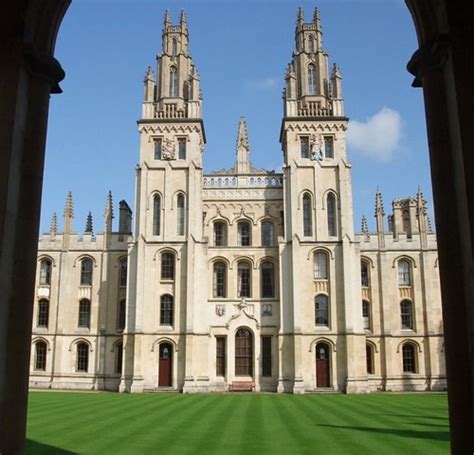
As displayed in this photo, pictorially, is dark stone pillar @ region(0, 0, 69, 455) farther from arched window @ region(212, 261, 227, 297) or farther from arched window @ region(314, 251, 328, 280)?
arched window @ region(212, 261, 227, 297)

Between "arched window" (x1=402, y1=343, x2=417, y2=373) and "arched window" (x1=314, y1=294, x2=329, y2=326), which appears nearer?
"arched window" (x1=314, y1=294, x2=329, y2=326)

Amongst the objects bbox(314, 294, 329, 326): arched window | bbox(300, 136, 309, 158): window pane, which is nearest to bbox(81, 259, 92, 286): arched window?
bbox(314, 294, 329, 326): arched window

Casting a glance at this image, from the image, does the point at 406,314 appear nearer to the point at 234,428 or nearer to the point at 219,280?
the point at 219,280

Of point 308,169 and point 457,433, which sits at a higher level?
point 308,169

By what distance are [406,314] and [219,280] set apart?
15277mm

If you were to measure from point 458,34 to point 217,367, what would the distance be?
37671 mm

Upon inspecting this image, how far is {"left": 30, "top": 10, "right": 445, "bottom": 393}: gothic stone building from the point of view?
Result: 42.1 metres

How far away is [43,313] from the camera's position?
46.9 meters

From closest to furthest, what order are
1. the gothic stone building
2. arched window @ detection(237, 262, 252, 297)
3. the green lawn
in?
the green lawn → the gothic stone building → arched window @ detection(237, 262, 252, 297)

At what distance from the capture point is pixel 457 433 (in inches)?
292

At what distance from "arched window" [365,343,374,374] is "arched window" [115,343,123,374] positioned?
19246mm

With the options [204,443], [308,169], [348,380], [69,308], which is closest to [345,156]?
[308,169]

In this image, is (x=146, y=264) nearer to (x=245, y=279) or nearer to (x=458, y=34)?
(x=245, y=279)

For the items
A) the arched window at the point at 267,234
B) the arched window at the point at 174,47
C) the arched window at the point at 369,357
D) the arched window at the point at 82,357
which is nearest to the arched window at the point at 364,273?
the arched window at the point at 369,357
